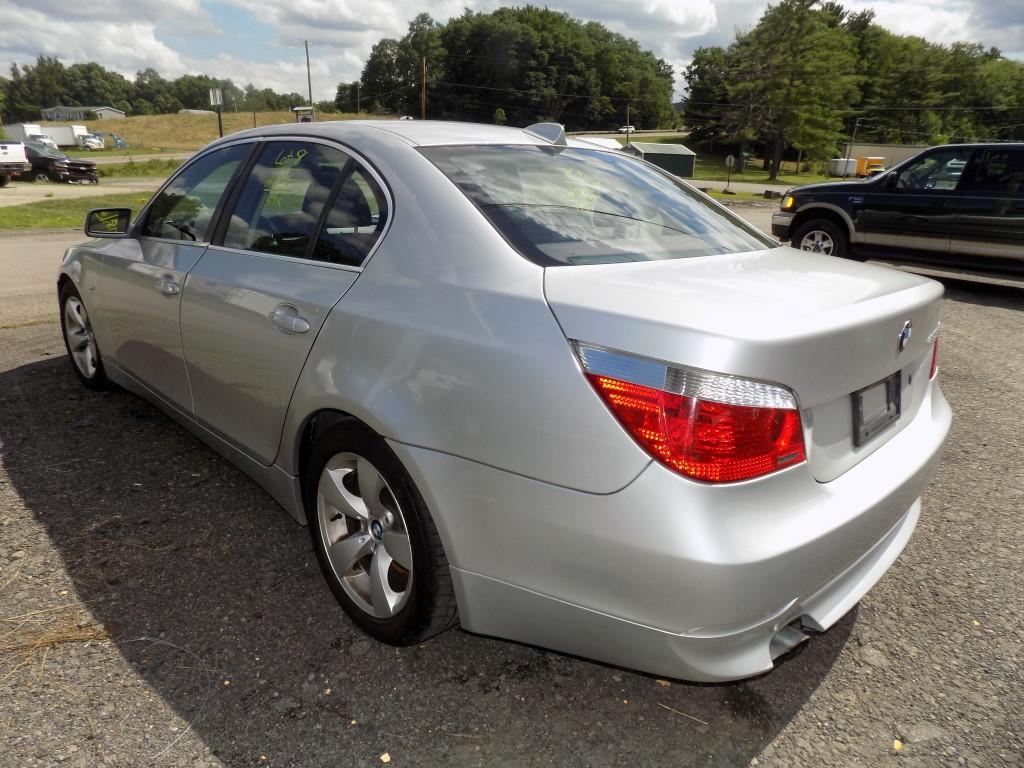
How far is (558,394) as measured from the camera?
1751 mm

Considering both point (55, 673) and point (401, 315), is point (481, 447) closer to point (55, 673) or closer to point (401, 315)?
point (401, 315)

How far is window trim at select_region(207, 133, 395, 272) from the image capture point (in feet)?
7.82

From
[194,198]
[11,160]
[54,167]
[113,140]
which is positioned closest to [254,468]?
[194,198]

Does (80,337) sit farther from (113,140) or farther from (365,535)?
(113,140)

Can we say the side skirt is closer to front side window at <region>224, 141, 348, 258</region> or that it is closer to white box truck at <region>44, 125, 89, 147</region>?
front side window at <region>224, 141, 348, 258</region>

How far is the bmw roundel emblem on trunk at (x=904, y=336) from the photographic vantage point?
210cm

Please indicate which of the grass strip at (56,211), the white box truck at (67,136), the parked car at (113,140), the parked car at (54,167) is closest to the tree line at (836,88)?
the parked car at (54,167)

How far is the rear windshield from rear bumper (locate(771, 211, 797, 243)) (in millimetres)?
8034

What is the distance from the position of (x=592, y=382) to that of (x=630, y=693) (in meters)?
1.15

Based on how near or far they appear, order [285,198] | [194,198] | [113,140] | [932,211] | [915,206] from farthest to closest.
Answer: [113,140], [915,206], [932,211], [194,198], [285,198]

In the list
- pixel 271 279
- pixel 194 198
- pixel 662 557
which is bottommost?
pixel 662 557

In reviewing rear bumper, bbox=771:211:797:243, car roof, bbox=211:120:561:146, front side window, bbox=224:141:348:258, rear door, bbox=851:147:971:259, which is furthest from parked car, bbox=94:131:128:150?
car roof, bbox=211:120:561:146

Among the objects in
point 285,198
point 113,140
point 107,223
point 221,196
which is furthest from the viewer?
point 113,140

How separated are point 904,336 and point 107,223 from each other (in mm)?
4256
